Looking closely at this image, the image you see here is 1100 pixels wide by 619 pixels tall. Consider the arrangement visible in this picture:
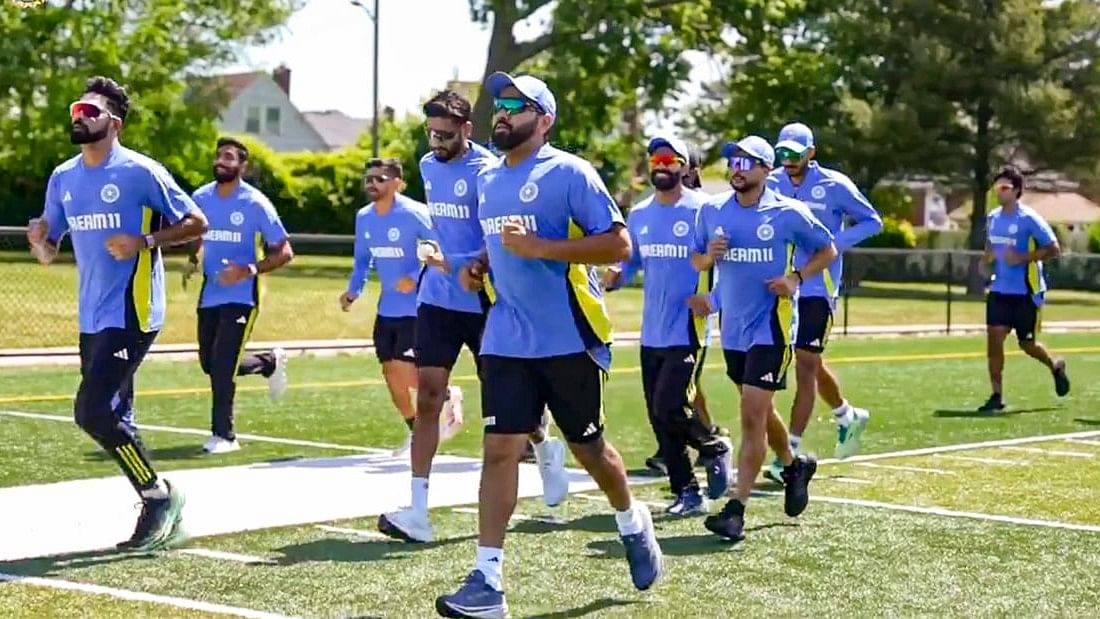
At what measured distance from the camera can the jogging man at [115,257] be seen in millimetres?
8828

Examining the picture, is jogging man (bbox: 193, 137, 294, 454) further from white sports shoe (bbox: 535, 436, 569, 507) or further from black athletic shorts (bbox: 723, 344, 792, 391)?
black athletic shorts (bbox: 723, 344, 792, 391)

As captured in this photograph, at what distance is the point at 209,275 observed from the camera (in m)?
13.6

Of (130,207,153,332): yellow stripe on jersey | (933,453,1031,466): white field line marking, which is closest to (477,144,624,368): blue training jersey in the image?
(130,207,153,332): yellow stripe on jersey

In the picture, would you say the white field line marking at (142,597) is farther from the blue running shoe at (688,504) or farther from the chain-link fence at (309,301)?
the chain-link fence at (309,301)

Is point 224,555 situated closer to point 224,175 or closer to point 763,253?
point 763,253

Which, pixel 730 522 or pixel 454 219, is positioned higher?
pixel 454 219

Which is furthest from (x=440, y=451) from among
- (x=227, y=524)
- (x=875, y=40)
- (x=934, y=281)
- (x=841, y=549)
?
(x=875, y=40)

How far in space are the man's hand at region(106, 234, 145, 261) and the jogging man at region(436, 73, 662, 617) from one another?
6.09 feet

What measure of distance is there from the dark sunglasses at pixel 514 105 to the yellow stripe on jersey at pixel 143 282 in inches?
86.0

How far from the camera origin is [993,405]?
686 inches

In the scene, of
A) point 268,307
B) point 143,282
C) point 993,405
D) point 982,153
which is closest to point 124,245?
point 143,282

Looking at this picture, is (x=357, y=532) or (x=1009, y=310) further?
(x=1009, y=310)

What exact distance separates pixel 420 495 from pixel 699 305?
7.41 feet

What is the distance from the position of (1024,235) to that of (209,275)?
25.1 feet
